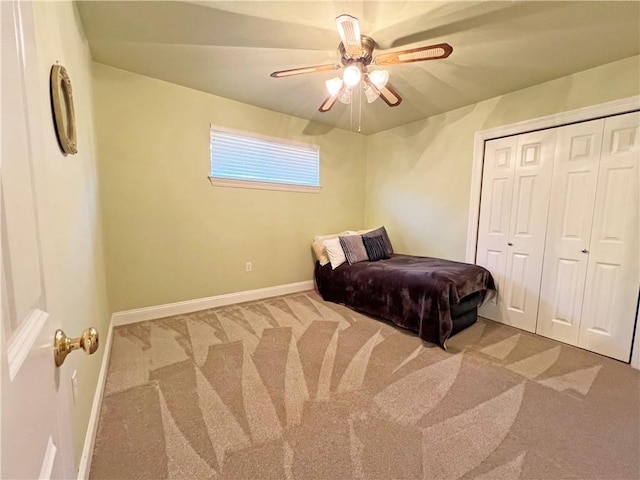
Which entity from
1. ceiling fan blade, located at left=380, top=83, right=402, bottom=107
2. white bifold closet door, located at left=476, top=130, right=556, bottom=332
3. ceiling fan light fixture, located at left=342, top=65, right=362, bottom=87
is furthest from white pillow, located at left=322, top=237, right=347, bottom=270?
ceiling fan light fixture, located at left=342, top=65, right=362, bottom=87

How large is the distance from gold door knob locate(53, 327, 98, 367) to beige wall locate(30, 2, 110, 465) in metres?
0.05

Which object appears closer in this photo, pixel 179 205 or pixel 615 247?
pixel 615 247

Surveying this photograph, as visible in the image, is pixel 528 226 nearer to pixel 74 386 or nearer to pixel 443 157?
pixel 443 157

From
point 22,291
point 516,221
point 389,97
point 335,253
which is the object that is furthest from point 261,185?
point 22,291

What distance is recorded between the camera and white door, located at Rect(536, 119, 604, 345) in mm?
Answer: 2465

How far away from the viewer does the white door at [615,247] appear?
7.40ft

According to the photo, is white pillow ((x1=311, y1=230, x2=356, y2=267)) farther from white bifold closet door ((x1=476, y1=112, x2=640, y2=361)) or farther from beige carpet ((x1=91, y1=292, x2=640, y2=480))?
white bifold closet door ((x1=476, y1=112, x2=640, y2=361))

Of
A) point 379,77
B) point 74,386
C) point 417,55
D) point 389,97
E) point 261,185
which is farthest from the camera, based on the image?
point 261,185

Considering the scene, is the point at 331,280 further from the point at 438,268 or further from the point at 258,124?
the point at 258,124

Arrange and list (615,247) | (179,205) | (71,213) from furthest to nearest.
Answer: (179,205) < (615,247) < (71,213)

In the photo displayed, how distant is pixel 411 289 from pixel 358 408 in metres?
1.28

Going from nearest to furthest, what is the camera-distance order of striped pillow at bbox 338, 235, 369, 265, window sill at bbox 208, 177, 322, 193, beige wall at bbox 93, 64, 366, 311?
beige wall at bbox 93, 64, 366, 311 → window sill at bbox 208, 177, 322, 193 → striped pillow at bbox 338, 235, 369, 265

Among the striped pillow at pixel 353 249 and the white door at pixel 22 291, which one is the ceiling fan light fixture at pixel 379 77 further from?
the white door at pixel 22 291

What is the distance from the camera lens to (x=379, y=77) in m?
2.08
